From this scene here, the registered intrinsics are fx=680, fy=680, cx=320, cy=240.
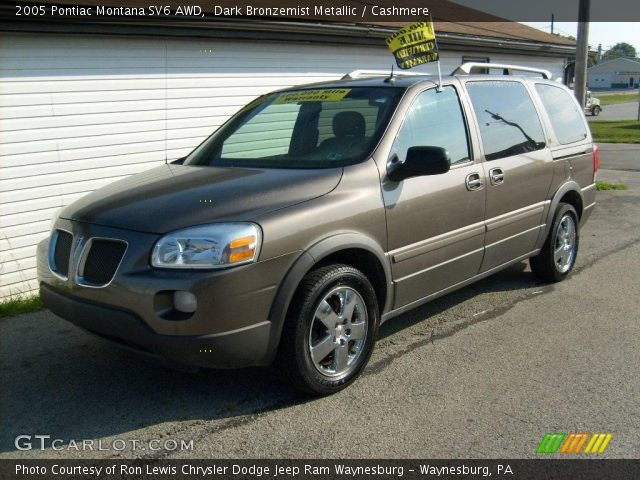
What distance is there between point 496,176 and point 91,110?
3986mm

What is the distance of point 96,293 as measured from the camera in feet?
12.1

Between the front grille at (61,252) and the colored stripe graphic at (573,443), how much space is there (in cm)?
278

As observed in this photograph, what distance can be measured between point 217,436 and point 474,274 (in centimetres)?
251

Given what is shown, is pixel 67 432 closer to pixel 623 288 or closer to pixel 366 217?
pixel 366 217

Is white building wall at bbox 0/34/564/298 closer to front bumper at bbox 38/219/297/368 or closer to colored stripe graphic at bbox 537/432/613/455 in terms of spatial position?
front bumper at bbox 38/219/297/368

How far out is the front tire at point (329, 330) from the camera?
12.4 ft

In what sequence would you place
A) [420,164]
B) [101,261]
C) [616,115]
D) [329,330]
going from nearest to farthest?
[101,261] < [329,330] < [420,164] < [616,115]

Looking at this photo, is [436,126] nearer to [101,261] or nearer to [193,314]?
[193,314]

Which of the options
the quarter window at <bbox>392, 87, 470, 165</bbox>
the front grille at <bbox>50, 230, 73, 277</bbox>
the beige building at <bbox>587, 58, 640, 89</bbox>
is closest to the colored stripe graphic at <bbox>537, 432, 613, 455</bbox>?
the quarter window at <bbox>392, 87, 470, 165</bbox>

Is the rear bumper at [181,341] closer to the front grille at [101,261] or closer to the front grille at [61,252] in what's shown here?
the front grille at [101,261]

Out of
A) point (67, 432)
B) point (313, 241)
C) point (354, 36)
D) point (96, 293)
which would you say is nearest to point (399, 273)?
point (313, 241)

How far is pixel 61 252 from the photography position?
4.08m

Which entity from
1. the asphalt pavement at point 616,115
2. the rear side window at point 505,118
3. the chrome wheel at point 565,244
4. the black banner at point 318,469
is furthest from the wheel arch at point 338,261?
the asphalt pavement at point 616,115

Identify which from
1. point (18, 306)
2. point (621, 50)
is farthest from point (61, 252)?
point (621, 50)
